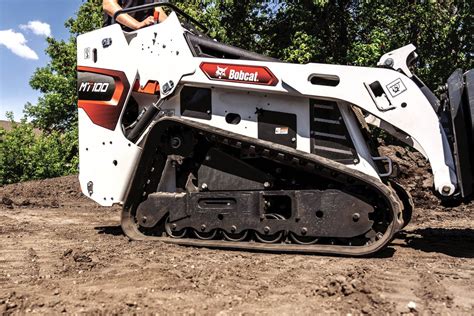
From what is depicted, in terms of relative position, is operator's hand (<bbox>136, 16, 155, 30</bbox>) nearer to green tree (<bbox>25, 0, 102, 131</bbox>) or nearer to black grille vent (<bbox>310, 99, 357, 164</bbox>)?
black grille vent (<bbox>310, 99, 357, 164</bbox>)

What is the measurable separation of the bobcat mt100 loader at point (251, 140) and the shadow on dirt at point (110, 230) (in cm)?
63

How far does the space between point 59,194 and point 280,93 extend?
819cm

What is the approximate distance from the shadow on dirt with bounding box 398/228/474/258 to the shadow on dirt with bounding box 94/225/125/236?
322 centimetres

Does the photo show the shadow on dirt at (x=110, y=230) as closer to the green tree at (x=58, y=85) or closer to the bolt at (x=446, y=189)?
the bolt at (x=446, y=189)

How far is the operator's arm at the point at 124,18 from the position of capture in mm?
5281

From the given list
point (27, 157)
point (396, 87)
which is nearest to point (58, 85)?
point (27, 157)

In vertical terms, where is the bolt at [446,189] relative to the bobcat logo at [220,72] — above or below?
below

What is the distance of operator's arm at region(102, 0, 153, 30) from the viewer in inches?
208

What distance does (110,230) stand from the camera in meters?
5.88

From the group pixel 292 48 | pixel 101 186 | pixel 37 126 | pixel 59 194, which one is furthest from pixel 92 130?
pixel 37 126

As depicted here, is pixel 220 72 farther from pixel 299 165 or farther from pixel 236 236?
pixel 236 236

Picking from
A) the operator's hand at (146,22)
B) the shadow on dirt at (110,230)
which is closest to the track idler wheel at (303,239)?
the shadow on dirt at (110,230)

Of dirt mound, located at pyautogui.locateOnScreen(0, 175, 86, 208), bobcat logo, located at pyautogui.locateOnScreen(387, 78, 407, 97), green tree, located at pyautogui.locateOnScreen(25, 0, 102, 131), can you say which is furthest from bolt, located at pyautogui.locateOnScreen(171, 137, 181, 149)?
green tree, located at pyautogui.locateOnScreen(25, 0, 102, 131)

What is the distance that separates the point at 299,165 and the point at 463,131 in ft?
4.62
